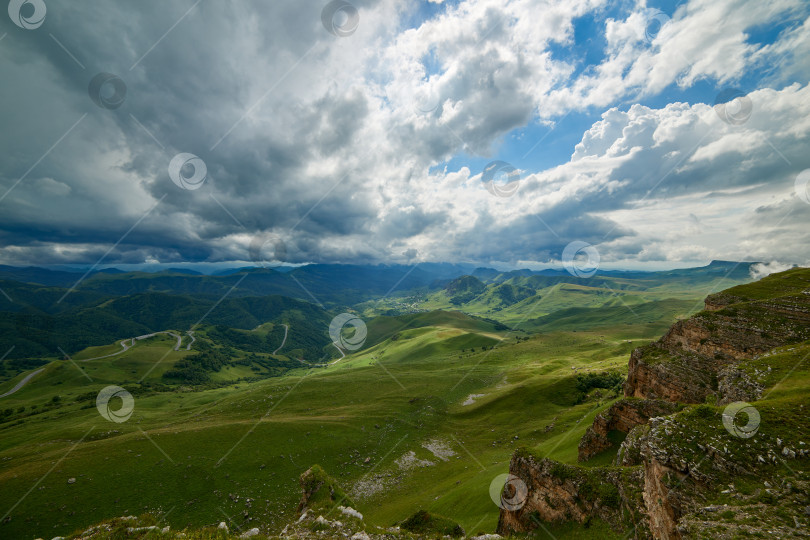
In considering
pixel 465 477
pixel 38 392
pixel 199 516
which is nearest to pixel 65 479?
pixel 199 516

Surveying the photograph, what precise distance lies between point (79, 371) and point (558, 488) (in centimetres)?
29496

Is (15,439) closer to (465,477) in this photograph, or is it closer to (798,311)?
(465,477)

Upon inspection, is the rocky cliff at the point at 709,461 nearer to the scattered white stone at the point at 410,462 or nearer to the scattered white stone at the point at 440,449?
the scattered white stone at the point at 410,462

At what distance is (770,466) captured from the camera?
1458 cm

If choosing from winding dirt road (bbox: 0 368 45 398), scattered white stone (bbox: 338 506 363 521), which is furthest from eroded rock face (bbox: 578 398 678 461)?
winding dirt road (bbox: 0 368 45 398)

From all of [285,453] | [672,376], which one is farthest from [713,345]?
[285,453]

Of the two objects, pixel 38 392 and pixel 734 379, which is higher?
pixel 38 392

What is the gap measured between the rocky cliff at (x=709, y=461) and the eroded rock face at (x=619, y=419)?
0.10 m

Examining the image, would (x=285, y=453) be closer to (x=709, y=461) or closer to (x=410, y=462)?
(x=410, y=462)

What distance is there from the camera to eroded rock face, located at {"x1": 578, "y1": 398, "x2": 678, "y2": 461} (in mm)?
29636

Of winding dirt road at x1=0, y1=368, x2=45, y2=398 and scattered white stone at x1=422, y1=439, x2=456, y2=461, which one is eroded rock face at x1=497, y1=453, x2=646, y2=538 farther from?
winding dirt road at x1=0, y1=368, x2=45, y2=398

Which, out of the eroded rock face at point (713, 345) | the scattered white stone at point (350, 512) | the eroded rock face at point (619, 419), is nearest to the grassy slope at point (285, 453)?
the eroded rock face at point (619, 419)

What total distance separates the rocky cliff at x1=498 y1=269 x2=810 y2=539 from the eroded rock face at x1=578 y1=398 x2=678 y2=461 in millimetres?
99

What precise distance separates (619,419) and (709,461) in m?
18.4
